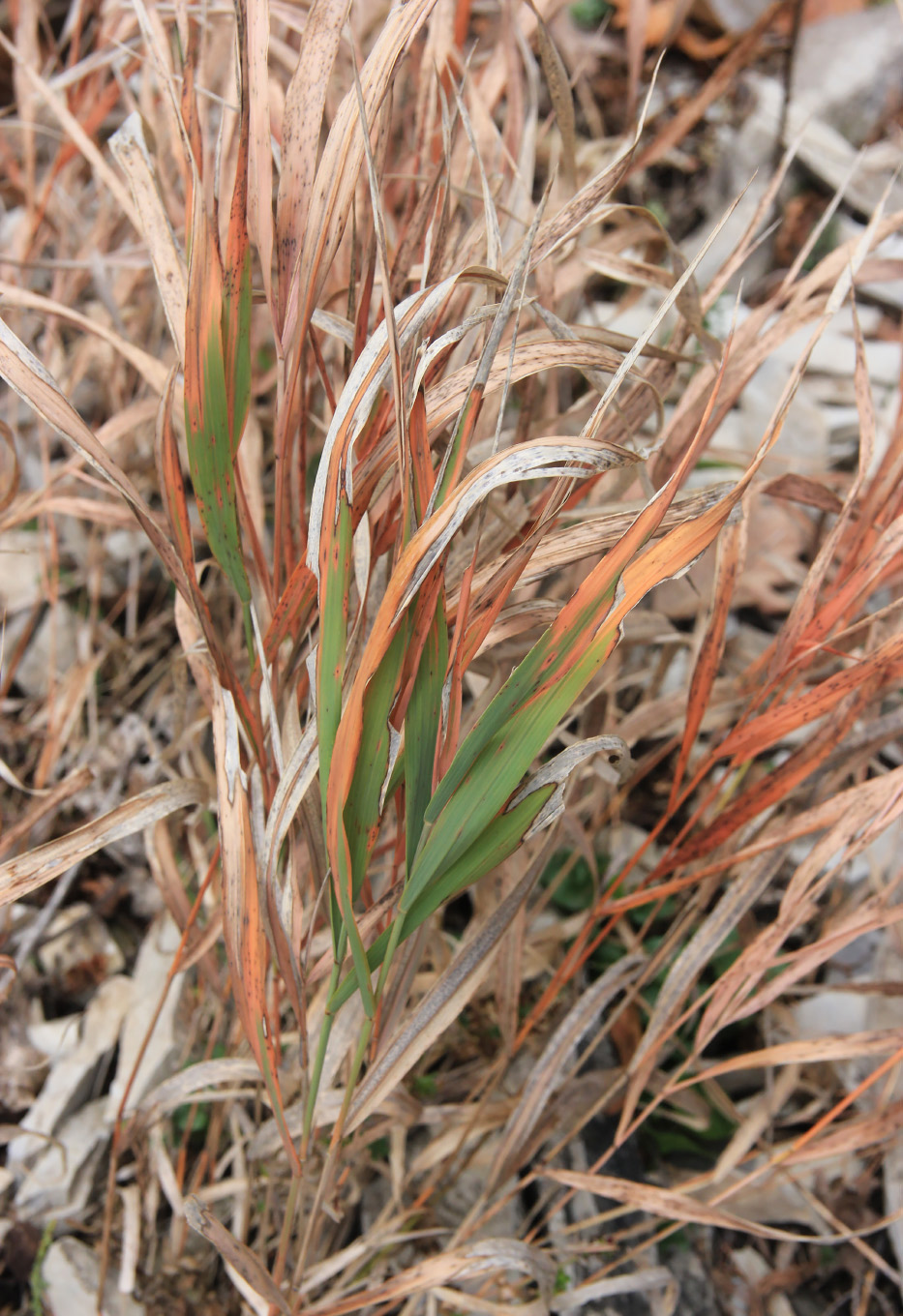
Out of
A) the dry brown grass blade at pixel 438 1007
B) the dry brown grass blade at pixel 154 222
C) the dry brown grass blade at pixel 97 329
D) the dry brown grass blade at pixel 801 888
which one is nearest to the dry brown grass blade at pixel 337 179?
the dry brown grass blade at pixel 154 222

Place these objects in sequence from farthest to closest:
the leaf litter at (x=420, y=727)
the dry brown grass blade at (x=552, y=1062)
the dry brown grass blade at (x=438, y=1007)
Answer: the dry brown grass blade at (x=552, y=1062) → the dry brown grass blade at (x=438, y=1007) → the leaf litter at (x=420, y=727)

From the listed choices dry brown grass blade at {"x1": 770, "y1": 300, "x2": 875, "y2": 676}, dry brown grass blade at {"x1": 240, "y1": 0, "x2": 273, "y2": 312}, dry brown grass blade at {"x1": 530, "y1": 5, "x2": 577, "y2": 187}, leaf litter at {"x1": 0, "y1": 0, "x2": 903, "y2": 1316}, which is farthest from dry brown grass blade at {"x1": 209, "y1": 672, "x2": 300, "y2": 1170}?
dry brown grass blade at {"x1": 530, "y1": 5, "x2": 577, "y2": 187}

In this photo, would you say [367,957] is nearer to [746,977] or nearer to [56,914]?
[746,977]

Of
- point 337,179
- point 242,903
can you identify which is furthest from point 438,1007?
point 337,179

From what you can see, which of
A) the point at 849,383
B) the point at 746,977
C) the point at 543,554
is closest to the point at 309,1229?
the point at 746,977

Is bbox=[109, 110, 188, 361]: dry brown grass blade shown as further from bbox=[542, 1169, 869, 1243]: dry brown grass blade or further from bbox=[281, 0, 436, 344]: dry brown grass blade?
bbox=[542, 1169, 869, 1243]: dry brown grass blade

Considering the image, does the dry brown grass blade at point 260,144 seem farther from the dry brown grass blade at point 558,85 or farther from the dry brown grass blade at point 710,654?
the dry brown grass blade at point 710,654

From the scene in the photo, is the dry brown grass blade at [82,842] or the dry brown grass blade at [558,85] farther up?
the dry brown grass blade at [558,85]

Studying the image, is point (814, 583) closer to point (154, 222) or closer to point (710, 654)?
point (710, 654)
